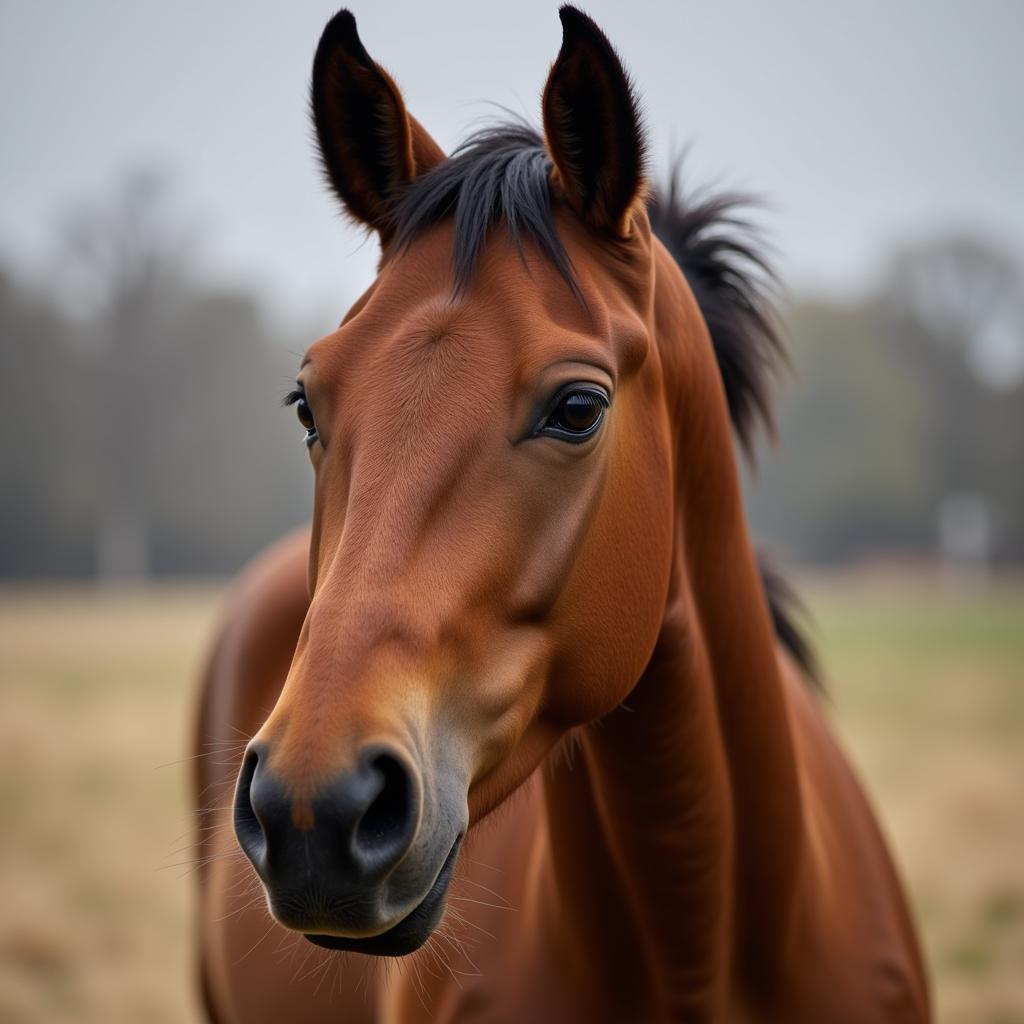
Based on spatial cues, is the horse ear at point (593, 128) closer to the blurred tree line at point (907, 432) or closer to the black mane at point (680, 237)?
the black mane at point (680, 237)

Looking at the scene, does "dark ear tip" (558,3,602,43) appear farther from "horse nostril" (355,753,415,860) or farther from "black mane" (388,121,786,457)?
"horse nostril" (355,753,415,860)

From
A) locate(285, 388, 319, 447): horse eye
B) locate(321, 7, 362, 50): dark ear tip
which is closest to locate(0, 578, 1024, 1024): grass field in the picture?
locate(285, 388, 319, 447): horse eye

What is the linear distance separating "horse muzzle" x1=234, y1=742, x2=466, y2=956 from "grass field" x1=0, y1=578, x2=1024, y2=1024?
0.56 meters

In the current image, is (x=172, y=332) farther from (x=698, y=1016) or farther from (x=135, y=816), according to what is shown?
(x=698, y=1016)

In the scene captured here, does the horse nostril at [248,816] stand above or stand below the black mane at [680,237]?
below

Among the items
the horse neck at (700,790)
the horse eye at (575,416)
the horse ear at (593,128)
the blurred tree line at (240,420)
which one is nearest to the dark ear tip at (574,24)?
the horse ear at (593,128)

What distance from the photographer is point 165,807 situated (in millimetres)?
10219

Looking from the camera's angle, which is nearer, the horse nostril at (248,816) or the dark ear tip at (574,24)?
the horse nostril at (248,816)

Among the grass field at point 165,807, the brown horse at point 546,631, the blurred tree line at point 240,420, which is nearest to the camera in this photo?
the brown horse at point 546,631

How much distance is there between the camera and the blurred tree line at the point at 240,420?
35875 mm

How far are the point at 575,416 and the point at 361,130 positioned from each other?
85 cm

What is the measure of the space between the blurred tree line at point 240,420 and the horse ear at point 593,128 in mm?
30100

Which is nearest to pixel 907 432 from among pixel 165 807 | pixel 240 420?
pixel 240 420

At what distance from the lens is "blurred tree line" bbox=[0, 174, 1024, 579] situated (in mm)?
35875
